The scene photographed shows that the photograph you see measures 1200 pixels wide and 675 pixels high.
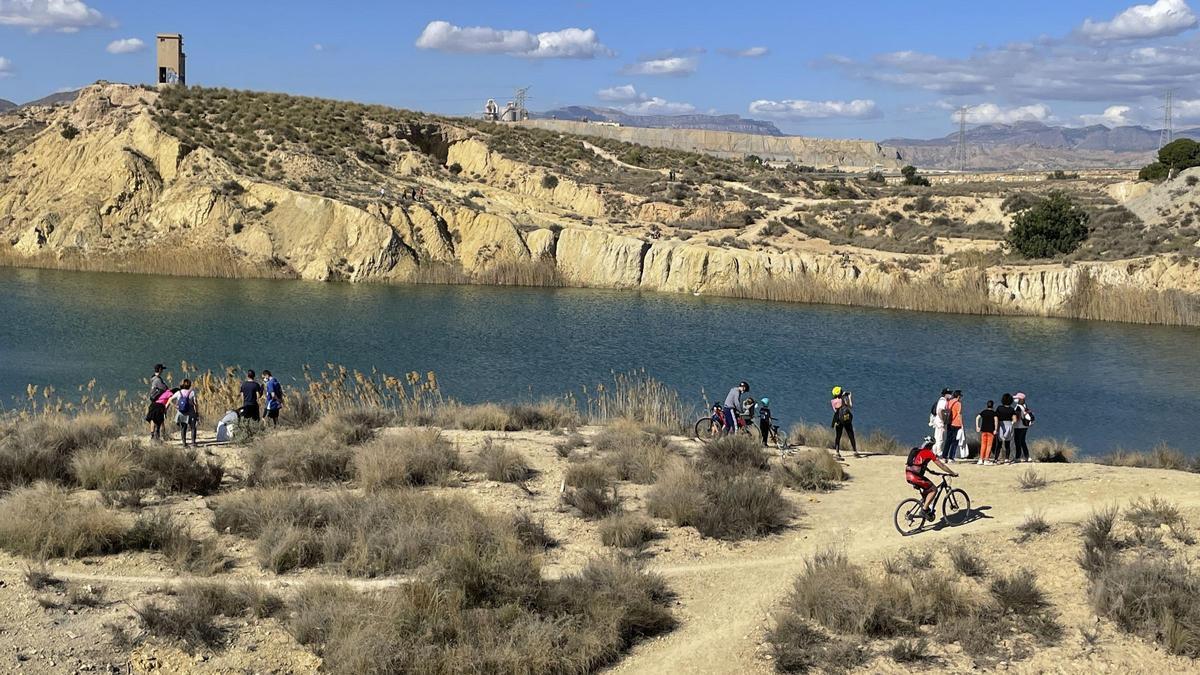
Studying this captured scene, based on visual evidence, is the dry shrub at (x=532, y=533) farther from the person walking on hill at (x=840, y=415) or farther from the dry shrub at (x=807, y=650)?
the person walking on hill at (x=840, y=415)

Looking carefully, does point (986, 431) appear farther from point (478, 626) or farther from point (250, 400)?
point (250, 400)

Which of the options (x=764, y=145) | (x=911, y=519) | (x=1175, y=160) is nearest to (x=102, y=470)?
(x=911, y=519)

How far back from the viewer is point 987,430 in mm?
19734

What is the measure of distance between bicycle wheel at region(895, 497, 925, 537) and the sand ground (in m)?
0.18

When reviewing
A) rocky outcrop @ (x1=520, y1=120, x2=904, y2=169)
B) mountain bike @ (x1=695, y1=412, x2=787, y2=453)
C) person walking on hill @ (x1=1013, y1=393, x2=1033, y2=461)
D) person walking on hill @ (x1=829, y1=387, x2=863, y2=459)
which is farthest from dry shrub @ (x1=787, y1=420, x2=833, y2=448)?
rocky outcrop @ (x1=520, y1=120, x2=904, y2=169)

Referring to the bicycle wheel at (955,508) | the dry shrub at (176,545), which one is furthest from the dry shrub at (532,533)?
the bicycle wheel at (955,508)

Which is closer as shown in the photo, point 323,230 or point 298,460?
point 298,460

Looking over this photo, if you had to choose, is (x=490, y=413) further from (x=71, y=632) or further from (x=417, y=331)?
(x=417, y=331)

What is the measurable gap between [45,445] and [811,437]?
1441 cm

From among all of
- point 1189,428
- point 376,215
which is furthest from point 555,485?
point 376,215

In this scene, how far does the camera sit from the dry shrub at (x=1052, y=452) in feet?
69.8

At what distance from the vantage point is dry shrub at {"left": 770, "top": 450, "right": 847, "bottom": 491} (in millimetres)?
17281

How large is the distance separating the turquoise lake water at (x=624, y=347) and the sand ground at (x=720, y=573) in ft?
27.7

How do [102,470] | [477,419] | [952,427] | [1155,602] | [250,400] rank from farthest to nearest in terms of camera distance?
[477,419] < [952,427] < [250,400] < [102,470] < [1155,602]
